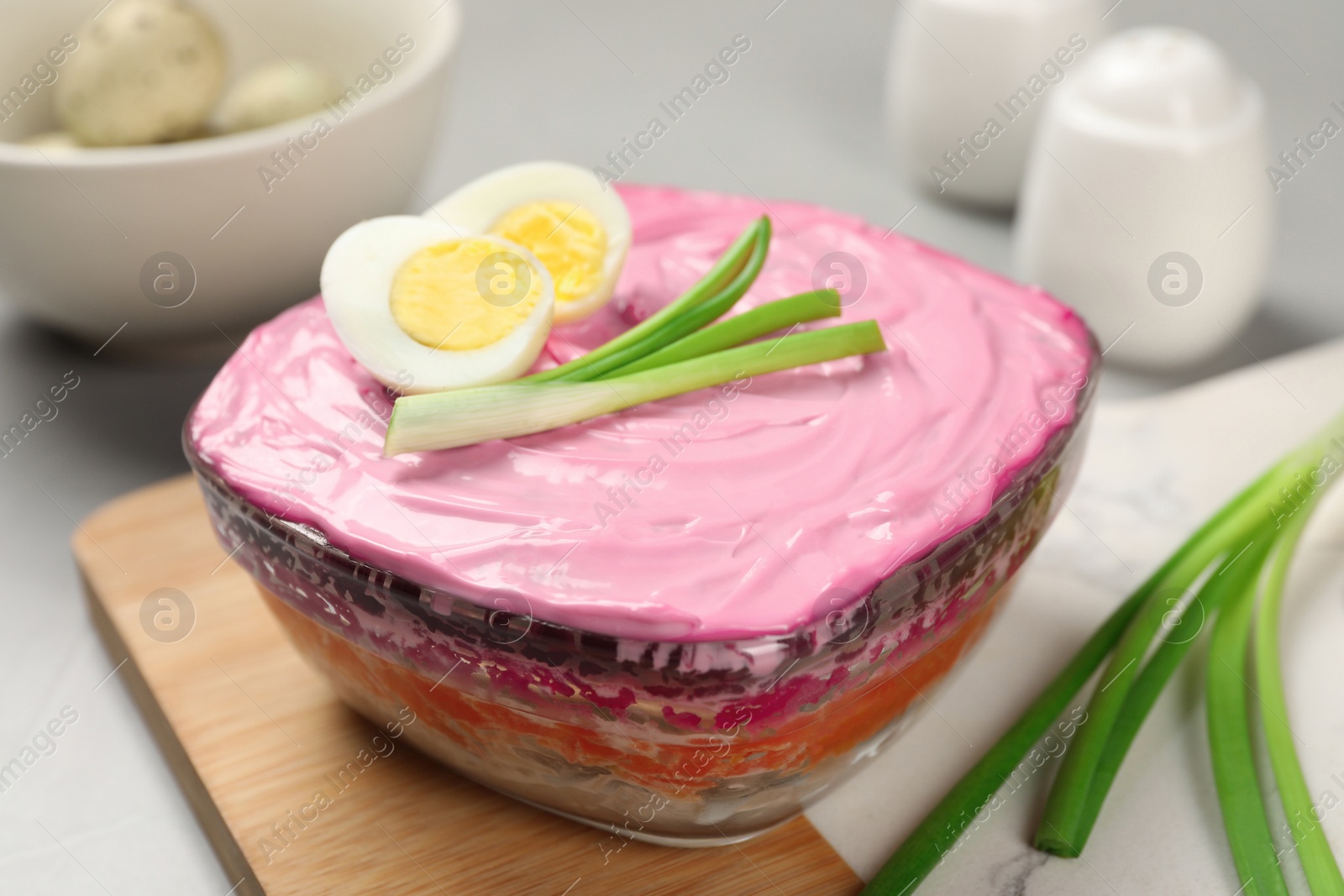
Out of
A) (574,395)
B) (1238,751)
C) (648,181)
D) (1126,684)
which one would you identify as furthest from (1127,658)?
(648,181)

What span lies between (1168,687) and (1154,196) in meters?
0.79

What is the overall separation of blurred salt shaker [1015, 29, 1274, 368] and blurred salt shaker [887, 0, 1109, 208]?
0.97ft

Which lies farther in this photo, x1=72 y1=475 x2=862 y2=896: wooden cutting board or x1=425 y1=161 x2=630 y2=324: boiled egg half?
x1=425 y1=161 x2=630 y2=324: boiled egg half

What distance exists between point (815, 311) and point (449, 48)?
835 mm

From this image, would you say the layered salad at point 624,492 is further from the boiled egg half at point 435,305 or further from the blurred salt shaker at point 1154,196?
the blurred salt shaker at point 1154,196

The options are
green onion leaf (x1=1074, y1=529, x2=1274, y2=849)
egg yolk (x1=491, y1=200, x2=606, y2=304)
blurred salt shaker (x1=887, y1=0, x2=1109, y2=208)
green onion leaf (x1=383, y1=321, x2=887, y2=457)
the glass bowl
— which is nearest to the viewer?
the glass bowl

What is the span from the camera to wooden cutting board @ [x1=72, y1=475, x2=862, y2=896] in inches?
46.5

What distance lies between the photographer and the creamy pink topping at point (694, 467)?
103cm

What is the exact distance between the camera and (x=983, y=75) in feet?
7.41

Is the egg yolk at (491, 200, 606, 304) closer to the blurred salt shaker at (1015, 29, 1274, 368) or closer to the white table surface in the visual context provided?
the white table surface

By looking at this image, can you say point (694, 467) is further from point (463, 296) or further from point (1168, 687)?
point (1168, 687)

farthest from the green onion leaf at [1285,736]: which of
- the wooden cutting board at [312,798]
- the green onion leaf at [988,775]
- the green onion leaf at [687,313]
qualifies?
the green onion leaf at [687,313]

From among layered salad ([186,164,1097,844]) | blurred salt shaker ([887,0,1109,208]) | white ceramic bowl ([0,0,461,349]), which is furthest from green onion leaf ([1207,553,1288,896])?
white ceramic bowl ([0,0,461,349])

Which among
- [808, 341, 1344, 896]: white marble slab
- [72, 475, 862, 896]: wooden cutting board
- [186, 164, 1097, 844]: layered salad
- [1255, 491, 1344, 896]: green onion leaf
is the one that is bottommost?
[72, 475, 862, 896]: wooden cutting board
